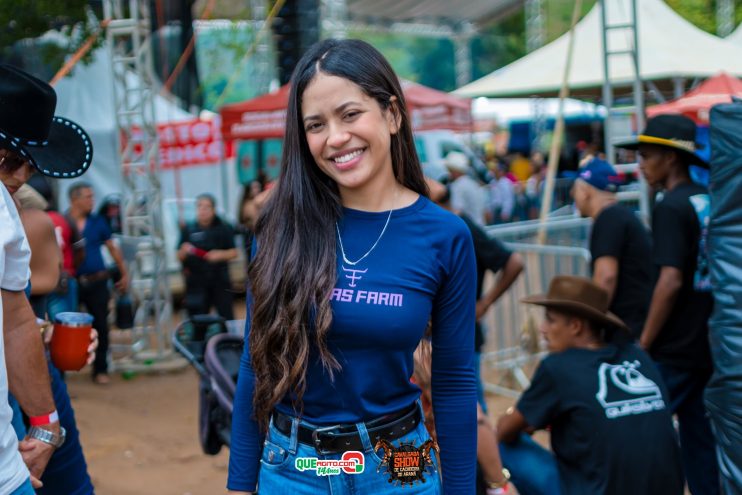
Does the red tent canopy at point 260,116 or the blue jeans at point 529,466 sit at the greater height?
the red tent canopy at point 260,116

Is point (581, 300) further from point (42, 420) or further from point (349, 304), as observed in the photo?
point (42, 420)

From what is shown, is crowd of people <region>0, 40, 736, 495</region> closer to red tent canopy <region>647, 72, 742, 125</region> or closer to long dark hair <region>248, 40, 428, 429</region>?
long dark hair <region>248, 40, 428, 429</region>

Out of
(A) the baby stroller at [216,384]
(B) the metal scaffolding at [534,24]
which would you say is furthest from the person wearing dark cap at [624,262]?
(B) the metal scaffolding at [534,24]

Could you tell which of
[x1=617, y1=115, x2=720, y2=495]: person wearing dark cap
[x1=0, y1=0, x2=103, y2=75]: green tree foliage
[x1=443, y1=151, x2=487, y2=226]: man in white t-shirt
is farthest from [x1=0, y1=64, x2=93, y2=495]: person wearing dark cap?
[x1=443, y1=151, x2=487, y2=226]: man in white t-shirt

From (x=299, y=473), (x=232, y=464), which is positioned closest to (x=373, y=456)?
(x=299, y=473)

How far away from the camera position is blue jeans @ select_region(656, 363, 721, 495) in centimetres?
459

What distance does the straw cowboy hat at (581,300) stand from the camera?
396 centimetres

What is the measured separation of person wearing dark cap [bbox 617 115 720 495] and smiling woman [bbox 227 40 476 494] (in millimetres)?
2444

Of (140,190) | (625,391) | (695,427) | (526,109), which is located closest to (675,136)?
(695,427)

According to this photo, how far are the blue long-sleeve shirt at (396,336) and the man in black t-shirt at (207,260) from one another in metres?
7.52

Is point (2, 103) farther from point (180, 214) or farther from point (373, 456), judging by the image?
point (180, 214)

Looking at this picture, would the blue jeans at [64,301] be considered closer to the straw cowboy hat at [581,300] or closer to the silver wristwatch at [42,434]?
the straw cowboy hat at [581,300]

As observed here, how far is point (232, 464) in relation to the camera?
239 centimetres

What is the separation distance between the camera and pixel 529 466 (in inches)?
156
